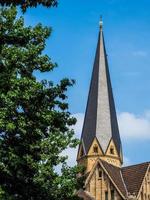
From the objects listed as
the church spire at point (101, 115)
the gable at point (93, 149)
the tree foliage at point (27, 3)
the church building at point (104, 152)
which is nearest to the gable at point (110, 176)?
the church building at point (104, 152)

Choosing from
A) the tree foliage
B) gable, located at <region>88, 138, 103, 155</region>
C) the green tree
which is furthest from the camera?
gable, located at <region>88, 138, 103, 155</region>

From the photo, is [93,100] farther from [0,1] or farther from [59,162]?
[0,1]

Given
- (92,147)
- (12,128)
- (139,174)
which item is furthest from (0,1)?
(92,147)

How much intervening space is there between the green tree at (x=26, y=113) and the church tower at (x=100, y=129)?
1558 inches

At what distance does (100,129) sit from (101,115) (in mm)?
1868

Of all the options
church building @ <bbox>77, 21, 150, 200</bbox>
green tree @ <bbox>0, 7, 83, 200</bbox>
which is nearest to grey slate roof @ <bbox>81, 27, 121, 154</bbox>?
church building @ <bbox>77, 21, 150, 200</bbox>

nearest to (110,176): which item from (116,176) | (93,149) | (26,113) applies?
(116,176)

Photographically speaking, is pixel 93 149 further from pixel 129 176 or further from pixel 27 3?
pixel 27 3

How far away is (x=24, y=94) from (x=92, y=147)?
43528mm

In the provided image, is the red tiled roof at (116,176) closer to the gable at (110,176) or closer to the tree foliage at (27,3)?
the gable at (110,176)

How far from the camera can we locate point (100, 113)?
63.6 m

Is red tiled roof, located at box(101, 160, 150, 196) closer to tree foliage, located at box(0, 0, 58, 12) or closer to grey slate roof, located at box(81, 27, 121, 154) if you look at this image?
grey slate roof, located at box(81, 27, 121, 154)

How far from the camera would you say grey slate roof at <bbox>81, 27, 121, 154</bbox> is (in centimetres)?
6247

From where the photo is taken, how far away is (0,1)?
34.0 ft
